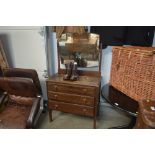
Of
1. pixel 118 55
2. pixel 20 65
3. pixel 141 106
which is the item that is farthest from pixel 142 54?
pixel 20 65

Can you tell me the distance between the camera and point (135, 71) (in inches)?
48.5

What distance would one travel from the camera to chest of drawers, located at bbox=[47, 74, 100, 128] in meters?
1.87

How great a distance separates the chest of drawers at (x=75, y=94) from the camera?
1.87m

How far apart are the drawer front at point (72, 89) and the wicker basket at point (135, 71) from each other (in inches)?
18.0

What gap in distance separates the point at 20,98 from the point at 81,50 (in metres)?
1.07

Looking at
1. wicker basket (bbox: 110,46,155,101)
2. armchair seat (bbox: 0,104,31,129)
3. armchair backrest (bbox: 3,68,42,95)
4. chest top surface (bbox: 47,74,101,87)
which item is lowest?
armchair seat (bbox: 0,104,31,129)

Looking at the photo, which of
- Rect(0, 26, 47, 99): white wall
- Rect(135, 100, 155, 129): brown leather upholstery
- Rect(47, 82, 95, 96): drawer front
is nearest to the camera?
Rect(135, 100, 155, 129): brown leather upholstery

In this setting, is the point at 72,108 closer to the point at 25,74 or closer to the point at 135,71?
the point at 25,74

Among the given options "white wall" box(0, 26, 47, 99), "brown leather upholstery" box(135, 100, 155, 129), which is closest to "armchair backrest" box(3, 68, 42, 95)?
"white wall" box(0, 26, 47, 99)

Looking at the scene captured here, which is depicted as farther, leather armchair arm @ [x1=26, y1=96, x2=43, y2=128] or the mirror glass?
the mirror glass

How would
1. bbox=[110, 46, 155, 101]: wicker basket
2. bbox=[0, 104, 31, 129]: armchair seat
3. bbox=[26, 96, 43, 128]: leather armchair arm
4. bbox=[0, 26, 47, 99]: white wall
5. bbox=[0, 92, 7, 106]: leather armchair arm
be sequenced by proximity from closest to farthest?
bbox=[110, 46, 155, 101]: wicker basket < bbox=[26, 96, 43, 128]: leather armchair arm < bbox=[0, 104, 31, 129]: armchair seat < bbox=[0, 92, 7, 106]: leather armchair arm < bbox=[0, 26, 47, 99]: white wall

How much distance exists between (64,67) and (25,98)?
2.31 feet

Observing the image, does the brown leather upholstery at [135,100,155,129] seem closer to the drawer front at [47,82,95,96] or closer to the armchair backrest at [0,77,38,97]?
the drawer front at [47,82,95,96]

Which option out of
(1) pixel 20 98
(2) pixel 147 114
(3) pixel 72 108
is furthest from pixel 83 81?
(2) pixel 147 114
